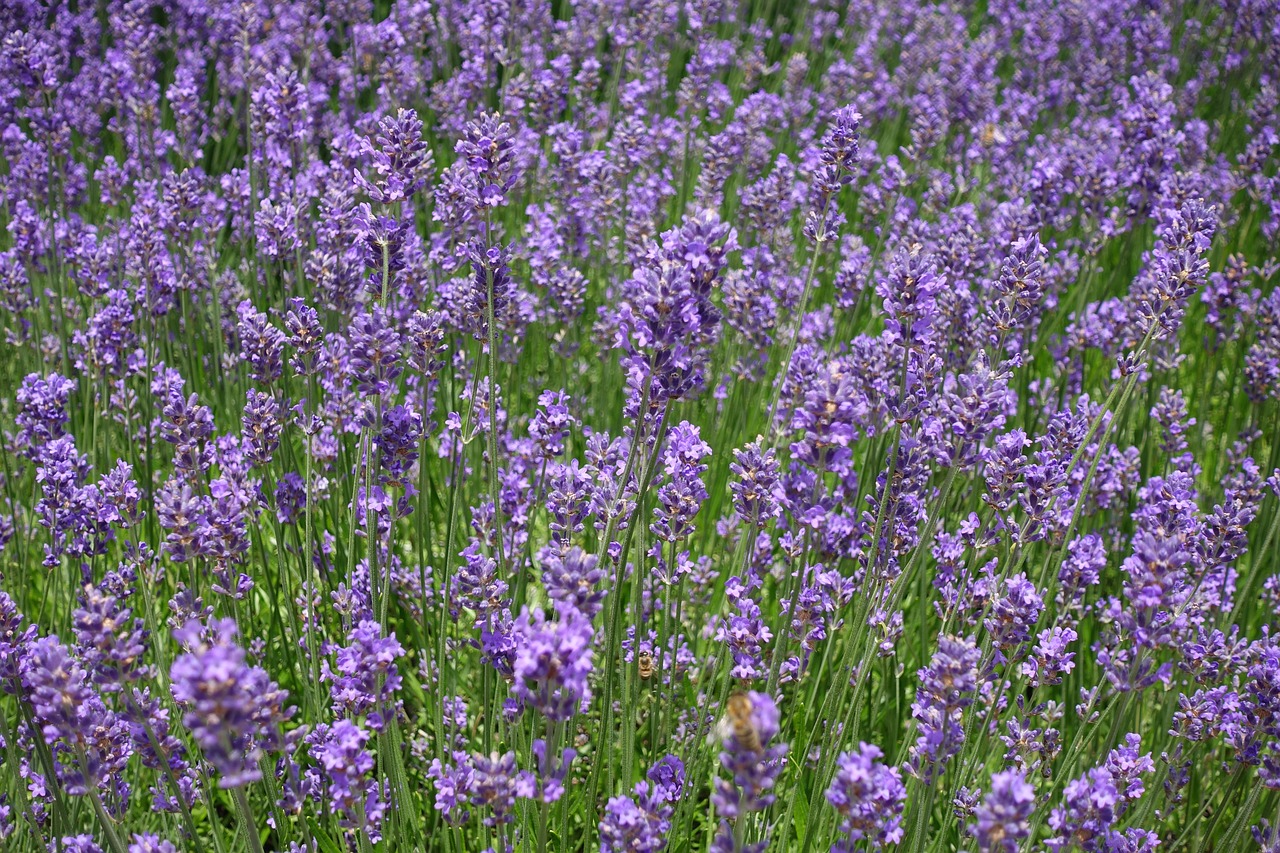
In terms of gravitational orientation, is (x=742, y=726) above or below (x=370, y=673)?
above

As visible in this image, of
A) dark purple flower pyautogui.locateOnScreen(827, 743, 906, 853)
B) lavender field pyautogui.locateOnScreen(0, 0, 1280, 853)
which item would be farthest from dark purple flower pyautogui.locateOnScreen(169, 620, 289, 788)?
dark purple flower pyautogui.locateOnScreen(827, 743, 906, 853)

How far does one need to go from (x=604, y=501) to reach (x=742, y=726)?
78 cm

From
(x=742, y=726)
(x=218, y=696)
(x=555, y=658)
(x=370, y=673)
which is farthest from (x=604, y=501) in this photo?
(x=218, y=696)

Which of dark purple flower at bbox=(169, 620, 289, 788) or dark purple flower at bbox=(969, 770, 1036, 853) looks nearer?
dark purple flower at bbox=(169, 620, 289, 788)

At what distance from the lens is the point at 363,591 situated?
2.39 meters

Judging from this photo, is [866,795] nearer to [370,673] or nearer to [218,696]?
[370,673]

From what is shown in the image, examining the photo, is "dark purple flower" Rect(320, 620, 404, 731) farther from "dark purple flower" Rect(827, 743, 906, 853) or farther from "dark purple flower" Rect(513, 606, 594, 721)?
"dark purple flower" Rect(827, 743, 906, 853)

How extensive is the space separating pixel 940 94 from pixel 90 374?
456cm

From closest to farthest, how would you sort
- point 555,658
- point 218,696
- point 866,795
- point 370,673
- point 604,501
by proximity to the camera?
point 218,696, point 555,658, point 866,795, point 370,673, point 604,501

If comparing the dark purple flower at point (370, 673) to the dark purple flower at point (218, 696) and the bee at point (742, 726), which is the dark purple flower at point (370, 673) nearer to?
the dark purple flower at point (218, 696)

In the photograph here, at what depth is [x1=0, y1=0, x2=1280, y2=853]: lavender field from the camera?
191cm

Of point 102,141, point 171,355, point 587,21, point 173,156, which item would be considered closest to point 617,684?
point 171,355

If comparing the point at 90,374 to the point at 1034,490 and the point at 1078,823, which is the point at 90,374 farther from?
the point at 1078,823

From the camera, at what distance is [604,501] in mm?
2127
